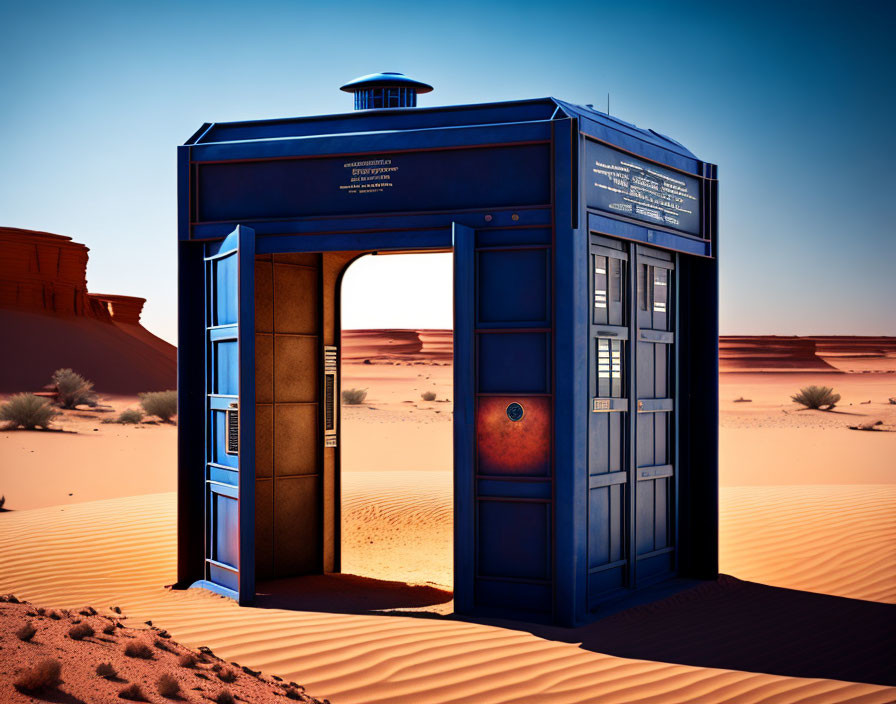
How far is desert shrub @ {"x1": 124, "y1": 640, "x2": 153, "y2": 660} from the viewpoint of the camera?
5.03m

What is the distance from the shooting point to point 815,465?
23.5 metres

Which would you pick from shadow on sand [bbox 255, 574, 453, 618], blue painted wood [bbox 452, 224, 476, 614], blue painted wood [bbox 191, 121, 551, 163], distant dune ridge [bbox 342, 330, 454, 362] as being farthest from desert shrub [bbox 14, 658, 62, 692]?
distant dune ridge [bbox 342, 330, 454, 362]

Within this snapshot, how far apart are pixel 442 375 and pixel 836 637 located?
74.1 meters

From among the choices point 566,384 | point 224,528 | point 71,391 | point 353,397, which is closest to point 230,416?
point 224,528

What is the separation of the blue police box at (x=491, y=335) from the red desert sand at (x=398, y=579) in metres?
0.71

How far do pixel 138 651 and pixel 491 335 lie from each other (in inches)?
154

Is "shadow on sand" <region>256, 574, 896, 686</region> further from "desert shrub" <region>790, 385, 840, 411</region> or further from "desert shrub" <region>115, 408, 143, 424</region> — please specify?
"desert shrub" <region>790, 385, 840, 411</region>

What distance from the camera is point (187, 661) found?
5152 millimetres

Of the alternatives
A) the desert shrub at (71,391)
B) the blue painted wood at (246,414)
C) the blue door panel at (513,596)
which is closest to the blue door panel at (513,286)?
the blue painted wood at (246,414)

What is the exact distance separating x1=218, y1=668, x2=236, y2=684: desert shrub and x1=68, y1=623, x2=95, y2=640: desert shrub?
0.77 meters

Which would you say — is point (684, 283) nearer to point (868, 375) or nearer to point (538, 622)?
point (538, 622)

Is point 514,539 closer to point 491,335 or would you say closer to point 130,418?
point 491,335

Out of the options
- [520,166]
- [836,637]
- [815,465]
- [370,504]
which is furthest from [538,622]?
[815,465]

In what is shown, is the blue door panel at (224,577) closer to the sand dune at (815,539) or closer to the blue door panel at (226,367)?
the blue door panel at (226,367)
